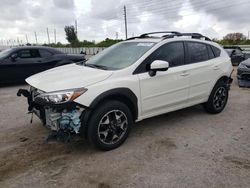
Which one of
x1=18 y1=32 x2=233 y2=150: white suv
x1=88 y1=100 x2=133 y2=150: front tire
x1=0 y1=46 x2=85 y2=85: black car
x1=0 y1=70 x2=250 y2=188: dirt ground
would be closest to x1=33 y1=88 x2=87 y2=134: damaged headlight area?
x1=18 y1=32 x2=233 y2=150: white suv

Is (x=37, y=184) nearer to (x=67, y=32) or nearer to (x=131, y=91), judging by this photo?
(x=131, y=91)

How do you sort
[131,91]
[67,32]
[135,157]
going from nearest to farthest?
[135,157], [131,91], [67,32]

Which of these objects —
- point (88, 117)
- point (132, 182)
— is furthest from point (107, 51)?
point (132, 182)

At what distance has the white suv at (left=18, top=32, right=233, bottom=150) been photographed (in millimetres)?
3420

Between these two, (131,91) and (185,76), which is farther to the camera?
(185,76)

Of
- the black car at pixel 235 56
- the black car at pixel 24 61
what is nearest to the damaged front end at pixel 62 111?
the black car at pixel 24 61

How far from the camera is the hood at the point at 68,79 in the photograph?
3.47 metres

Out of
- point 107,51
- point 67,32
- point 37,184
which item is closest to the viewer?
point 37,184

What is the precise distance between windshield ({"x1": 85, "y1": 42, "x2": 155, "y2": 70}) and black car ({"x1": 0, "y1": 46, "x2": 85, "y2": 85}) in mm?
5279

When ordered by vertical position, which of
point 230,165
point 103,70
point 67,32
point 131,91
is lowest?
point 230,165

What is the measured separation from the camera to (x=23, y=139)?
4223 mm

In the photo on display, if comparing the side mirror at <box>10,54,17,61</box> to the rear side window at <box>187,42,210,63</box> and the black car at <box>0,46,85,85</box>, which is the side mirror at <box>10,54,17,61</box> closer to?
the black car at <box>0,46,85,85</box>

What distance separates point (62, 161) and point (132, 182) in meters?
1.06

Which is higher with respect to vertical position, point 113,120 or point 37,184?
point 113,120
